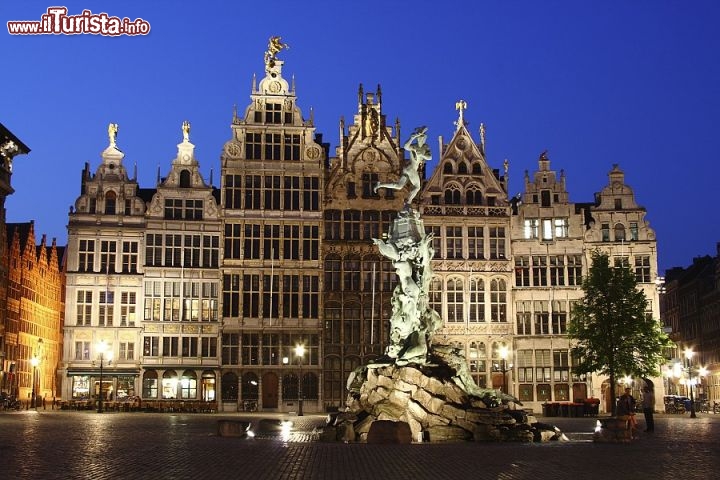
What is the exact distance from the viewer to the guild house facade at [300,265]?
200 ft

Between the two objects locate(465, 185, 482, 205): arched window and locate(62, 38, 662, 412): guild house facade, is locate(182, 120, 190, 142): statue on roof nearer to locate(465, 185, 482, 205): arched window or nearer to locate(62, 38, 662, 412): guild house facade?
locate(62, 38, 662, 412): guild house facade

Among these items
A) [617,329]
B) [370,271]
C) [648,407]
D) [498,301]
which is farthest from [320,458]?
[498,301]

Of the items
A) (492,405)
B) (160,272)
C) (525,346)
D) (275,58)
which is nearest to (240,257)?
(160,272)

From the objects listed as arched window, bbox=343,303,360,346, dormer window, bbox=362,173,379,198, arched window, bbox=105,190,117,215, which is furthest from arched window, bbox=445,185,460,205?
arched window, bbox=105,190,117,215

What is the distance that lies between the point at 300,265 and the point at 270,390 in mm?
8587

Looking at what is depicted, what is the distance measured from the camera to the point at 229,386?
60875 millimetres

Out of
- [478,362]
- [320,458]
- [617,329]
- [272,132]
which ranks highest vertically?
[272,132]

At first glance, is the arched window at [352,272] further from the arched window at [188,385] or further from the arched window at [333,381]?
the arched window at [188,385]

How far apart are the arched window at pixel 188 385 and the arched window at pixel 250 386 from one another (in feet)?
10.6

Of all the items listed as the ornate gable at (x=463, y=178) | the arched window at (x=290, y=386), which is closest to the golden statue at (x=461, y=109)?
the ornate gable at (x=463, y=178)

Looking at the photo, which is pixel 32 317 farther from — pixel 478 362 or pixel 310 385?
pixel 478 362

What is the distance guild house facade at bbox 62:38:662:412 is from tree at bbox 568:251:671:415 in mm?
8710

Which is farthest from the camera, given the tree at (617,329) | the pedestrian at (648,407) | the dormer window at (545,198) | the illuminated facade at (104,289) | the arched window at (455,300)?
the dormer window at (545,198)

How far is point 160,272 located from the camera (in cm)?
6156
